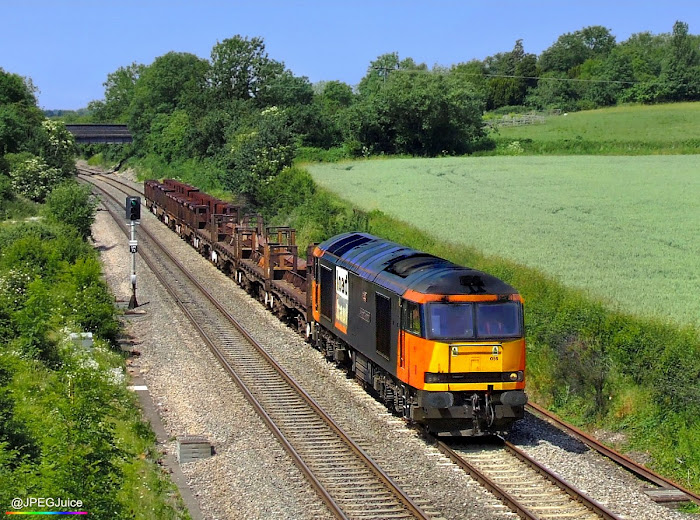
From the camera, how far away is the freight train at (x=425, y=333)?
14.6 meters

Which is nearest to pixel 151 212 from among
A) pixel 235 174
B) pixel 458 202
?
pixel 235 174

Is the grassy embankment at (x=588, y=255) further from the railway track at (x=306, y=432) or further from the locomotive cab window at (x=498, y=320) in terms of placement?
the railway track at (x=306, y=432)

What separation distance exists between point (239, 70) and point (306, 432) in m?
69.8

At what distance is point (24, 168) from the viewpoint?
50.2 meters

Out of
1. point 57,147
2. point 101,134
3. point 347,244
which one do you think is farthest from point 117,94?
point 347,244

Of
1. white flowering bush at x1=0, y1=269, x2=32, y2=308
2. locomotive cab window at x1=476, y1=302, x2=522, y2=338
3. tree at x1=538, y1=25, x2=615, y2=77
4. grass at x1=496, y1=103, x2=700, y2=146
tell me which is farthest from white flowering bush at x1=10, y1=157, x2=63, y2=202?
tree at x1=538, y1=25, x2=615, y2=77

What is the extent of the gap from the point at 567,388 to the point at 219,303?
46.4ft

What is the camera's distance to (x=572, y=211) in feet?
129

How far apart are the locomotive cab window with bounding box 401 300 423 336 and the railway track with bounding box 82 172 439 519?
7.10 ft

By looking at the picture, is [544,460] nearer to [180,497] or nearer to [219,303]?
[180,497]

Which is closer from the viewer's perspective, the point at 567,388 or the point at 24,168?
the point at 567,388

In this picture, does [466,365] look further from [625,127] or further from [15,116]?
[625,127]

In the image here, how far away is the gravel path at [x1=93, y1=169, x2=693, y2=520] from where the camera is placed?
1250 centimetres

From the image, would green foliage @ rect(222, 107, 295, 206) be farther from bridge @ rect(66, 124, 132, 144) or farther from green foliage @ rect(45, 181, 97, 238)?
bridge @ rect(66, 124, 132, 144)
